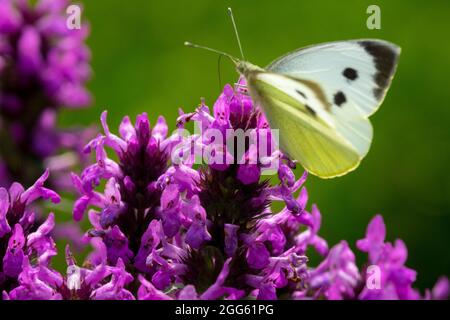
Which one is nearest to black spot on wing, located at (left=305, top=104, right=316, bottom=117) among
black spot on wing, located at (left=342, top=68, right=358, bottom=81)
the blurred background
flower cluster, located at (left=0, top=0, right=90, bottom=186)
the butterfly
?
the butterfly

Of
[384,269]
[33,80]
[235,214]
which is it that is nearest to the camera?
[235,214]

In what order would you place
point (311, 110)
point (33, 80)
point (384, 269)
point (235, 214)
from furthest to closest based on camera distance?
point (33, 80) → point (311, 110) → point (384, 269) → point (235, 214)

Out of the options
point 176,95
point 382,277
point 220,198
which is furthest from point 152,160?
point 176,95

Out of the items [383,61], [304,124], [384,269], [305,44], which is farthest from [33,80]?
[305,44]

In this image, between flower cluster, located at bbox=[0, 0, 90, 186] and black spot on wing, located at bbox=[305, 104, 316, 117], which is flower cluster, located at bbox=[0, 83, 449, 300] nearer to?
black spot on wing, located at bbox=[305, 104, 316, 117]

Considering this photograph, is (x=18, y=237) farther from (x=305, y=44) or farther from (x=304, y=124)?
(x=305, y=44)
